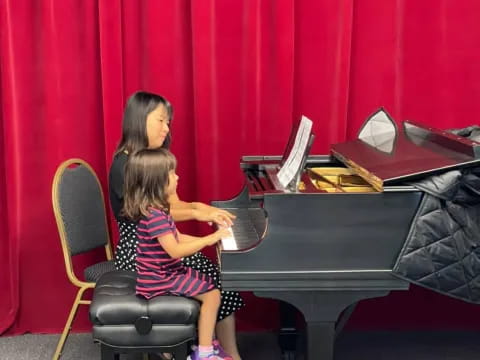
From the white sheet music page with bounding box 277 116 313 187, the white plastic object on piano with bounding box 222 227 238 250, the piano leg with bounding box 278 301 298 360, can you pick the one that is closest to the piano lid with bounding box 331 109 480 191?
the white sheet music page with bounding box 277 116 313 187

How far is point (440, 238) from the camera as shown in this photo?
1.98 meters

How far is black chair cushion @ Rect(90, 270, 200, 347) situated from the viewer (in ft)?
7.07

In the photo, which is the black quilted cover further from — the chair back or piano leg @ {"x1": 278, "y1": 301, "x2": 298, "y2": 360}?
the chair back

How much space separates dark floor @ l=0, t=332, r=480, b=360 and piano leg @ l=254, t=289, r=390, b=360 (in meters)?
0.91

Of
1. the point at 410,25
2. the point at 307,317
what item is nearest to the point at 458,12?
the point at 410,25

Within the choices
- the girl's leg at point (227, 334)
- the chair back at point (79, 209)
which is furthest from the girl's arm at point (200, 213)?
the girl's leg at point (227, 334)

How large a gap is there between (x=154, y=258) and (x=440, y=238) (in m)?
0.95

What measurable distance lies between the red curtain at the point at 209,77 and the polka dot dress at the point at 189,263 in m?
0.50

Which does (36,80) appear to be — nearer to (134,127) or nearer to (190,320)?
(134,127)

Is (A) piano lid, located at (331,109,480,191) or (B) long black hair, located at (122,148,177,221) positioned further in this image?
(B) long black hair, located at (122,148,177,221)

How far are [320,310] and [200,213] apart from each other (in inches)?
24.9

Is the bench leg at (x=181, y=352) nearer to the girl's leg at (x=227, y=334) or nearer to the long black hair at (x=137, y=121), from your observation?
the girl's leg at (x=227, y=334)

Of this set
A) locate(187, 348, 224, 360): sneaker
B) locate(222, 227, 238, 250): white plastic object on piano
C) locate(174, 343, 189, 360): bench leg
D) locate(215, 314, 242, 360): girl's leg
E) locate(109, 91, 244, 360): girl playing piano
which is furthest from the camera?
locate(215, 314, 242, 360): girl's leg

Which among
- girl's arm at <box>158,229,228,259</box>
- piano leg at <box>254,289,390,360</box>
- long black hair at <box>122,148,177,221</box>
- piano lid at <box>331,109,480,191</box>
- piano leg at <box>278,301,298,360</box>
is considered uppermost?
piano lid at <box>331,109,480,191</box>
